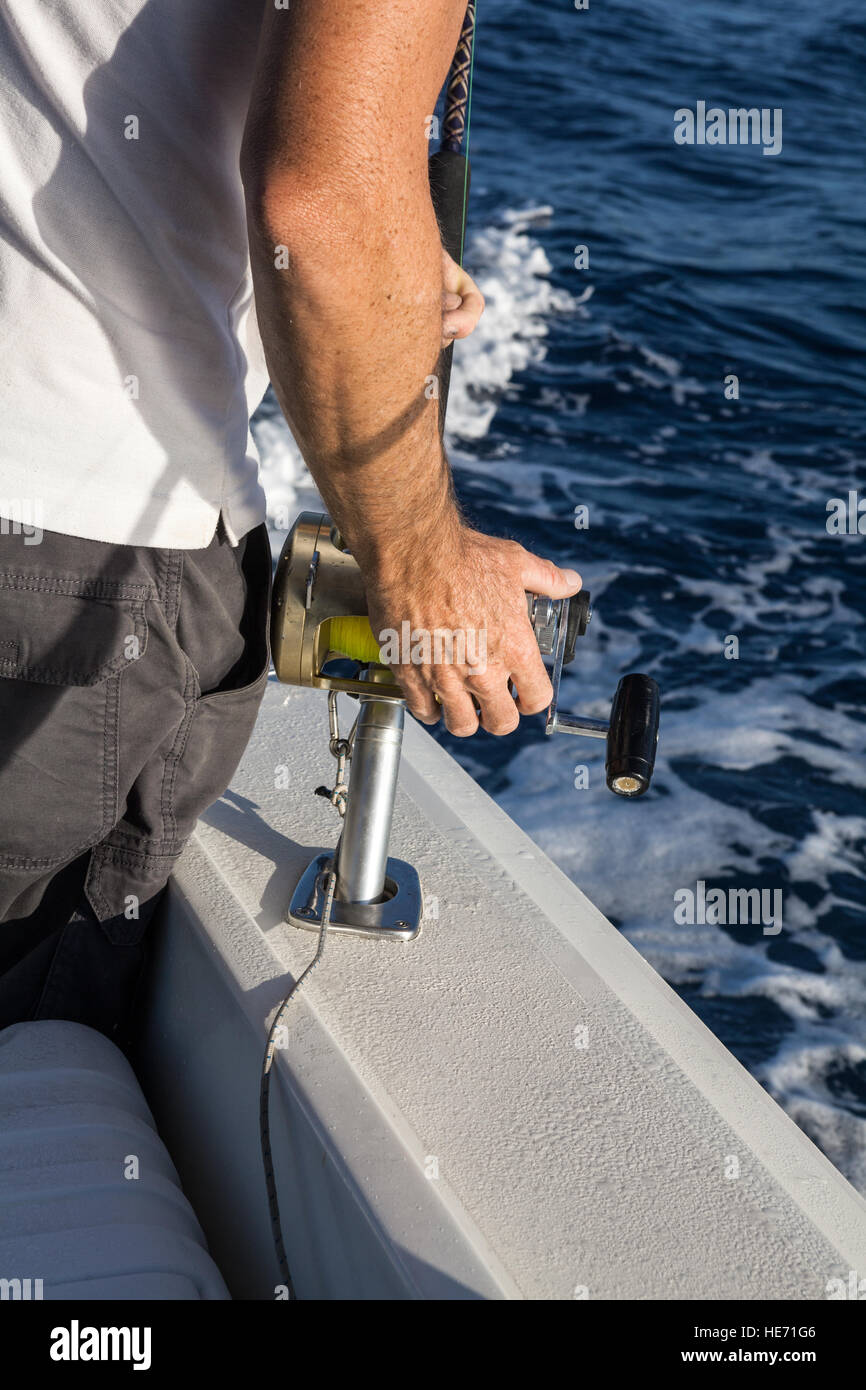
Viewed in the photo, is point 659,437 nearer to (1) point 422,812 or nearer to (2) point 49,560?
(1) point 422,812

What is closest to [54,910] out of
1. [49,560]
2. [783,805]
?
[49,560]


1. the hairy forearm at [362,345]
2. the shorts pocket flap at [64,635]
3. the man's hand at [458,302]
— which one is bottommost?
the shorts pocket flap at [64,635]

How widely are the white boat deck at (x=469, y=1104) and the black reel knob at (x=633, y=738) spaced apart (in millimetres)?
267

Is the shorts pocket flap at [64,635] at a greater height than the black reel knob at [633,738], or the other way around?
the shorts pocket flap at [64,635]

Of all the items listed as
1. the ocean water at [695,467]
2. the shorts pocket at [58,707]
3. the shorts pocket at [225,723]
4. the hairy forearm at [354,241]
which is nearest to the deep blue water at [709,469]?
the ocean water at [695,467]

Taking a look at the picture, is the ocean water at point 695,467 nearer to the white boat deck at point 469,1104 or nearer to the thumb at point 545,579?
the thumb at point 545,579

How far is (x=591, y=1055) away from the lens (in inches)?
43.9

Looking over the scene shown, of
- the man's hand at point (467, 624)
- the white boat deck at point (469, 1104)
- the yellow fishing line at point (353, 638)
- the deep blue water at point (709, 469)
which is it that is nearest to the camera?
the white boat deck at point (469, 1104)

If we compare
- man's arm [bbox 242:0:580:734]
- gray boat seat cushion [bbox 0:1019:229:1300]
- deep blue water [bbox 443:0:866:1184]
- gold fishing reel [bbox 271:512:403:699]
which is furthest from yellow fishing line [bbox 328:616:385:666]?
deep blue water [bbox 443:0:866:1184]

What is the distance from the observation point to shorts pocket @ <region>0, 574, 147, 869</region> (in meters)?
1.03

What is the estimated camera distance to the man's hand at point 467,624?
102 centimetres

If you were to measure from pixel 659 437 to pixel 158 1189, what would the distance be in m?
4.10

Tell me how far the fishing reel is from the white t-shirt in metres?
0.12

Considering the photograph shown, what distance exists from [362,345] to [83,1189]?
2.40ft
